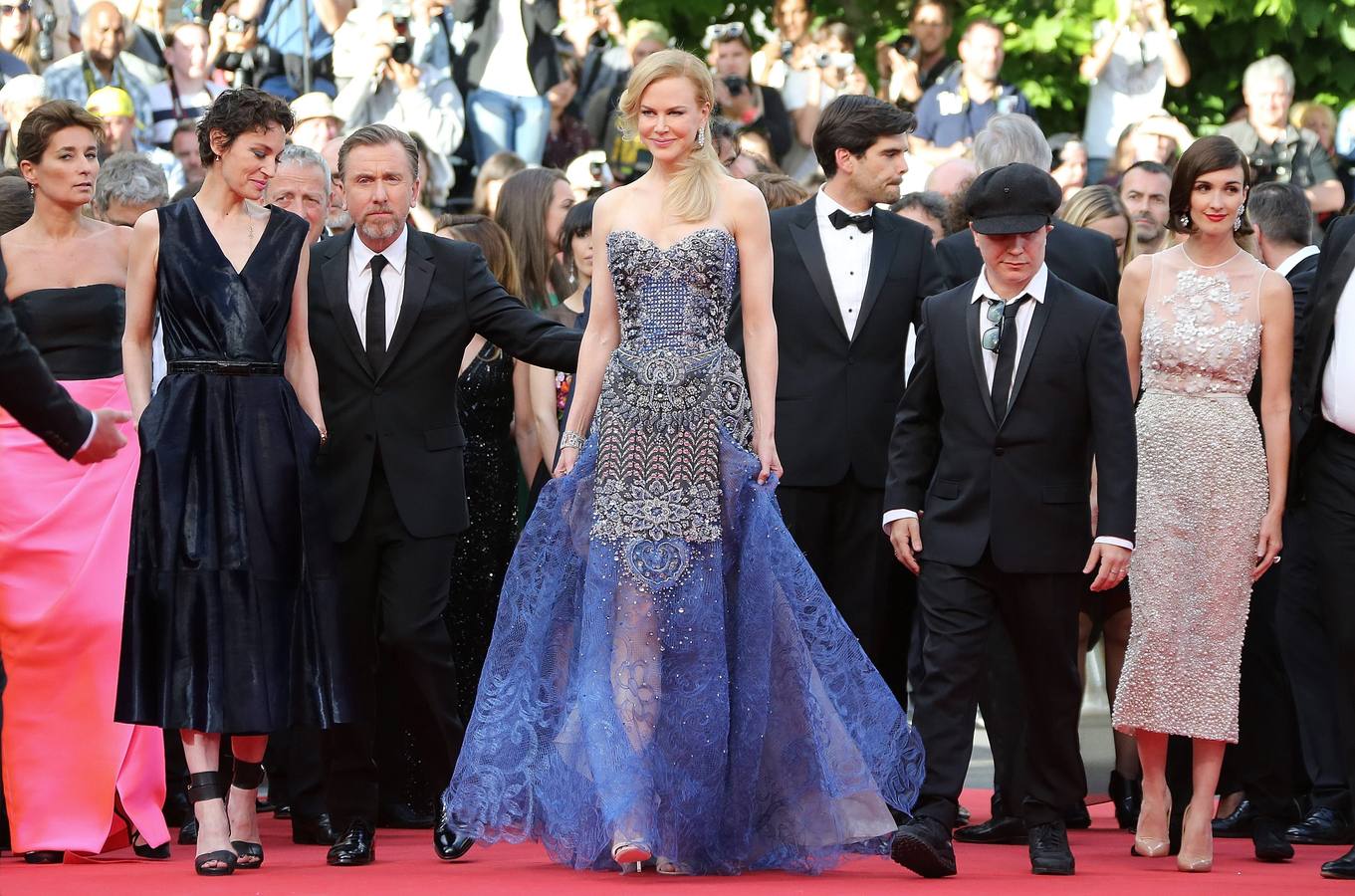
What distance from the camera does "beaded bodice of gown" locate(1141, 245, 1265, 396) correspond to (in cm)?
745

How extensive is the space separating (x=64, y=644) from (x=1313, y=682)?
4.46 metres

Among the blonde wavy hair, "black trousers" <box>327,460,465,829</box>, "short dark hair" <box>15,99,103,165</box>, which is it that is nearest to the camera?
the blonde wavy hair

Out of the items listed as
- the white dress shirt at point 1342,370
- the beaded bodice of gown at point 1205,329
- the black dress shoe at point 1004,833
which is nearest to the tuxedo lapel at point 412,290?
the beaded bodice of gown at point 1205,329

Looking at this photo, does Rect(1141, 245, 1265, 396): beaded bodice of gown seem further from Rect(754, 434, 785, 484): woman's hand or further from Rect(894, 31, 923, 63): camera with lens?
Rect(894, 31, 923, 63): camera with lens

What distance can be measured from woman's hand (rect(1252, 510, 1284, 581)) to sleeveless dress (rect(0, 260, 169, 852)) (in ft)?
12.4

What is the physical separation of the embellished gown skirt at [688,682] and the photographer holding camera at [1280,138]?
7492mm

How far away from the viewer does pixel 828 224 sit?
819 cm

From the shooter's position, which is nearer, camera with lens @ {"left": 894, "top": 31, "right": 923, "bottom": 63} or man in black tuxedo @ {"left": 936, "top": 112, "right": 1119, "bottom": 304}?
man in black tuxedo @ {"left": 936, "top": 112, "right": 1119, "bottom": 304}

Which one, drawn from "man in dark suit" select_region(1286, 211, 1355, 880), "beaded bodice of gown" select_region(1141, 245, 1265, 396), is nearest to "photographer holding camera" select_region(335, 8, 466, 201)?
Answer: "beaded bodice of gown" select_region(1141, 245, 1265, 396)

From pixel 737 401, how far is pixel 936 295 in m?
0.80

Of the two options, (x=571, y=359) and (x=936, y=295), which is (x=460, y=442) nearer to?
(x=571, y=359)

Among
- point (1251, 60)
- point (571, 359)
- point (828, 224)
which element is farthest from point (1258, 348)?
point (1251, 60)

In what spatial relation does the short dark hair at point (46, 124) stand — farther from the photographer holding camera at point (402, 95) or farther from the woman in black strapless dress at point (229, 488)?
the photographer holding camera at point (402, 95)

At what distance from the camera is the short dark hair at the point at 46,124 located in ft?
25.6
